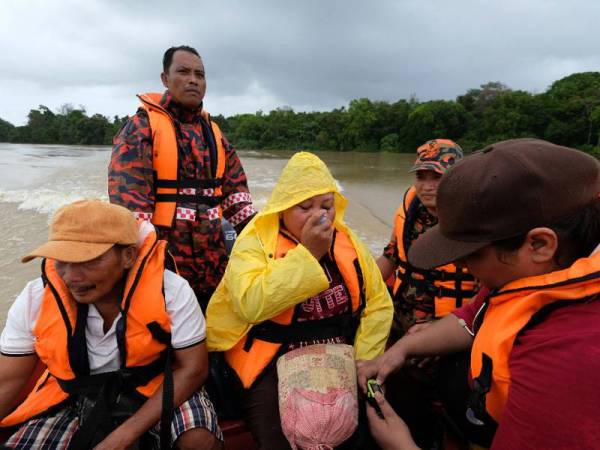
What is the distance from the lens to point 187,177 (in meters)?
2.51

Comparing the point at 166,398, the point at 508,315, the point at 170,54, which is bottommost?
the point at 166,398

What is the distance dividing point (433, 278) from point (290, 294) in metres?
1.20

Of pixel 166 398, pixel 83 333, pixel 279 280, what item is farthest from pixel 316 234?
pixel 83 333

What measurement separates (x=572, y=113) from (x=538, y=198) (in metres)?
48.2

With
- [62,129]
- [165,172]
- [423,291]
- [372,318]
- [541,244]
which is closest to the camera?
[541,244]

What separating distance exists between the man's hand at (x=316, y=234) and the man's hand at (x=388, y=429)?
64 centimetres

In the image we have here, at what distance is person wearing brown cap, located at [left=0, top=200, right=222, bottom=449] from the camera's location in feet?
5.22

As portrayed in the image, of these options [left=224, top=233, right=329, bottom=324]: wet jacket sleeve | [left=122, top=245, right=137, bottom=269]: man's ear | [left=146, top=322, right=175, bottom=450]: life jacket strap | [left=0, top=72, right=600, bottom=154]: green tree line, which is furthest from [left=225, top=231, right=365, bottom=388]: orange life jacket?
[left=0, top=72, right=600, bottom=154]: green tree line

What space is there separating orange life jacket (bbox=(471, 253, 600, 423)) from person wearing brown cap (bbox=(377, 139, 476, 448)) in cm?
70

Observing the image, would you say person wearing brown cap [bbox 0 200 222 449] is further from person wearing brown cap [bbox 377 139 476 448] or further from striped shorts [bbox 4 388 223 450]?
person wearing brown cap [bbox 377 139 476 448]

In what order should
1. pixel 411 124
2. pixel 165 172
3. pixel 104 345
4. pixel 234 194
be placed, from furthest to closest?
pixel 411 124
pixel 234 194
pixel 165 172
pixel 104 345

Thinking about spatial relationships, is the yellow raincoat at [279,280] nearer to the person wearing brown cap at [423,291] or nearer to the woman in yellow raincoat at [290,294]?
the woman in yellow raincoat at [290,294]

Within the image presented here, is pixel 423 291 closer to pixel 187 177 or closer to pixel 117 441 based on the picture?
pixel 187 177

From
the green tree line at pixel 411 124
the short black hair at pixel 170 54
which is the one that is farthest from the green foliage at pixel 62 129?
the short black hair at pixel 170 54
